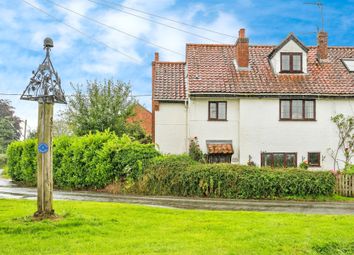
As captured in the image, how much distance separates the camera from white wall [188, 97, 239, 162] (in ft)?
96.7

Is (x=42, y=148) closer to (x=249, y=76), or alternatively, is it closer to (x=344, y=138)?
(x=249, y=76)

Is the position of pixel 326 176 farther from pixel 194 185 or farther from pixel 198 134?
pixel 198 134

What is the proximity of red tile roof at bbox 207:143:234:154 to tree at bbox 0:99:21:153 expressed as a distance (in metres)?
61.3

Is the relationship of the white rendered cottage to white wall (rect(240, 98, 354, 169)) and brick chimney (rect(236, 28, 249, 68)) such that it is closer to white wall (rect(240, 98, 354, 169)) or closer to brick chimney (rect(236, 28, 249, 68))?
white wall (rect(240, 98, 354, 169))

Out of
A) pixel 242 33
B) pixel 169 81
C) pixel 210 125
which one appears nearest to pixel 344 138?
pixel 210 125

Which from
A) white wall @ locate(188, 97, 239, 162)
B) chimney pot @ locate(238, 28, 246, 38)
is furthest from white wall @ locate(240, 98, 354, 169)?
chimney pot @ locate(238, 28, 246, 38)

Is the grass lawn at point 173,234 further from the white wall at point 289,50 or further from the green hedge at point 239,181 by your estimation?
the white wall at point 289,50

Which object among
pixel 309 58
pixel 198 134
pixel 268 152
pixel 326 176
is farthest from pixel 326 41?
pixel 326 176

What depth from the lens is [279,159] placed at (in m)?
29.5

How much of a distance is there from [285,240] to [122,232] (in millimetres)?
3547

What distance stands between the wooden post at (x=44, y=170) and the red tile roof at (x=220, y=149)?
1830 centimetres

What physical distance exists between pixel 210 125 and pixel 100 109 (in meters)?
9.70

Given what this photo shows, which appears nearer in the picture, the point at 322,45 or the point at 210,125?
the point at 210,125

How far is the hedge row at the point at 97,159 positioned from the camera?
24.5 meters
